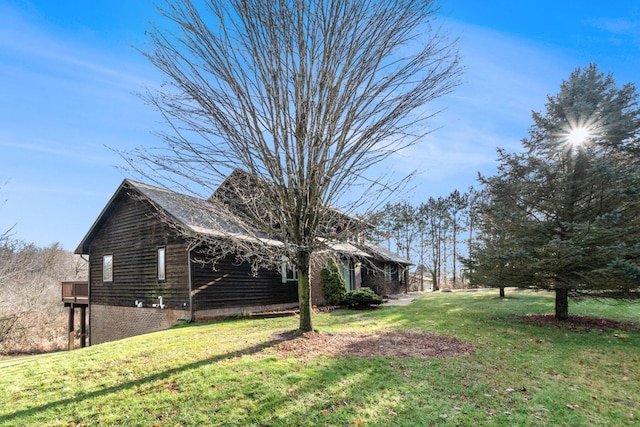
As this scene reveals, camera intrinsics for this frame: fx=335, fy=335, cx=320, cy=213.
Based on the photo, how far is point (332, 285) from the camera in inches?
611

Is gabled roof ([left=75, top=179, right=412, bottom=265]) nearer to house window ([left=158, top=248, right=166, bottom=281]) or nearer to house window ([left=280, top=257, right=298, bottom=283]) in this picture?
house window ([left=158, top=248, right=166, bottom=281])

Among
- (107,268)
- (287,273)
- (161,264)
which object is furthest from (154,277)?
(287,273)

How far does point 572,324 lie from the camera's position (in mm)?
10055

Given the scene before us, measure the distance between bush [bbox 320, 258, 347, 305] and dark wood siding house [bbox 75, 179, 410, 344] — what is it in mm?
743

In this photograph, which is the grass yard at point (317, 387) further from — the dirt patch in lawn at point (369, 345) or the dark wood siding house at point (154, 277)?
the dark wood siding house at point (154, 277)

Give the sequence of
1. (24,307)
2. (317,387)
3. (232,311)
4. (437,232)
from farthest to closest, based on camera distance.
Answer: (437,232), (24,307), (232,311), (317,387)

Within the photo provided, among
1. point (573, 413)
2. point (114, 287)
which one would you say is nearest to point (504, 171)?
point (573, 413)

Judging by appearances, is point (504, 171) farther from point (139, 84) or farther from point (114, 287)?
point (114, 287)

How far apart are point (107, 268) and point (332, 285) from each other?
11596mm

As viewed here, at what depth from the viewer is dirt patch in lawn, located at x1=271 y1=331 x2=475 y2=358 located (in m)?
6.27

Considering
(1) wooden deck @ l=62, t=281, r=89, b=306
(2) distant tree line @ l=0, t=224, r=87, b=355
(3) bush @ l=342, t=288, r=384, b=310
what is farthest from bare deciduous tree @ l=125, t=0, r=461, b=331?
(1) wooden deck @ l=62, t=281, r=89, b=306

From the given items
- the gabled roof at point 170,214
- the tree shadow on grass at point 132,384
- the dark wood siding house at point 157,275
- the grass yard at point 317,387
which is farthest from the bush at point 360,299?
the tree shadow on grass at point 132,384

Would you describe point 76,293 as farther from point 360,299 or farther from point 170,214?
point 360,299

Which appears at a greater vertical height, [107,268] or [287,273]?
[107,268]
